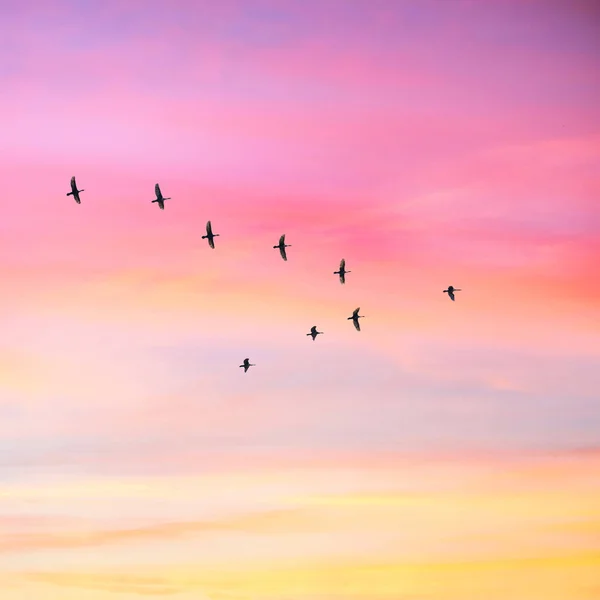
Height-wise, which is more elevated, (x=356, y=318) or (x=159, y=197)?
(x=159, y=197)

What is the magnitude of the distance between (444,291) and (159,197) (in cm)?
3505

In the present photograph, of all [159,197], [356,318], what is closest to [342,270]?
[356,318]

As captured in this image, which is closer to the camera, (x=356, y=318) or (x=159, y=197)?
(x=159, y=197)

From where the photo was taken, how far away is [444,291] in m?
182

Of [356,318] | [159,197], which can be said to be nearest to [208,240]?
[159,197]

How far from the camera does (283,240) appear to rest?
18412 centimetres

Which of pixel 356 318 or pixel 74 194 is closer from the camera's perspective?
pixel 74 194

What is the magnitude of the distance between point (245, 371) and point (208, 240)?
687 inches

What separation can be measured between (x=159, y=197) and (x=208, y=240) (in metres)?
7.99

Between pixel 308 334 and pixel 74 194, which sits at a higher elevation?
pixel 74 194

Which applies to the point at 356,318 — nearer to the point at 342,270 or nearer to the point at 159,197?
the point at 342,270

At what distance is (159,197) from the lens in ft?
Answer: 579

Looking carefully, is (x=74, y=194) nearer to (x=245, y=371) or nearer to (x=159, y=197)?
(x=159, y=197)

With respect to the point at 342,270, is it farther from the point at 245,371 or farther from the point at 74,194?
the point at 74,194
